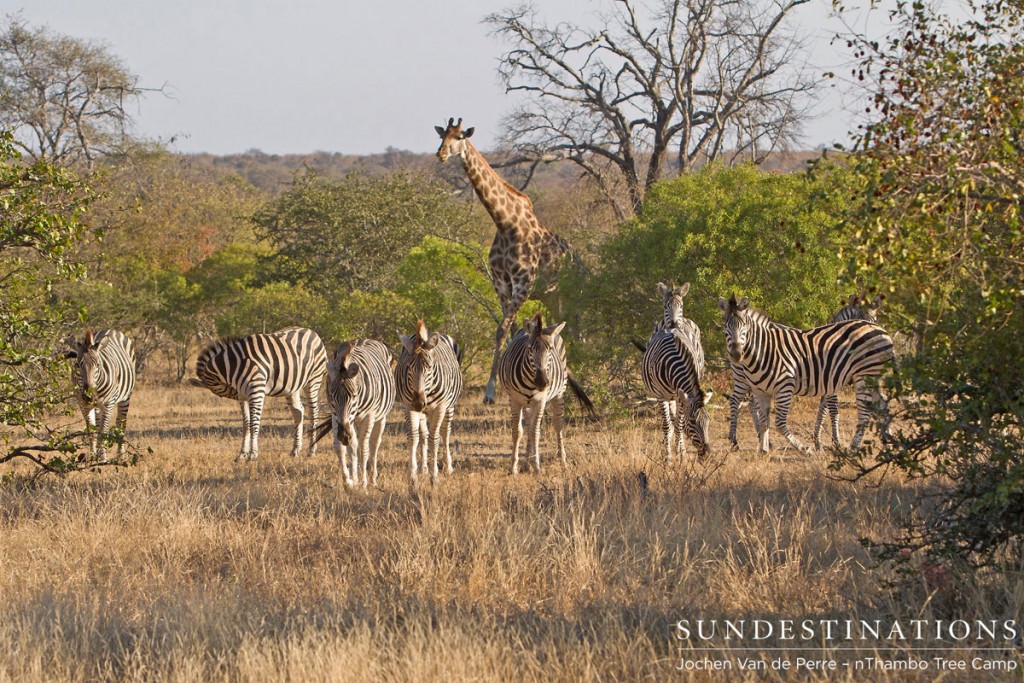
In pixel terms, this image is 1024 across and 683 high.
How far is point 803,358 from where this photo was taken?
38.7 ft

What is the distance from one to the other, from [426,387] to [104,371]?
463 centimetres

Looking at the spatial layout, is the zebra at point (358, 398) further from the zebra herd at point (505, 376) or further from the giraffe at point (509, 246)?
the giraffe at point (509, 246)

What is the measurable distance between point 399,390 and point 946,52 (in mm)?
6593

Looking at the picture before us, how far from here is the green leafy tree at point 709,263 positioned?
44.9 ft

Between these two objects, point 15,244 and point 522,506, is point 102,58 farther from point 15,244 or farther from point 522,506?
point 522,506

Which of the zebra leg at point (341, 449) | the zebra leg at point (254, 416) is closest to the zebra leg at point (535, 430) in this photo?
the zebra leg at point (341, 449)

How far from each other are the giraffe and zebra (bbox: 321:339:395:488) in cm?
451

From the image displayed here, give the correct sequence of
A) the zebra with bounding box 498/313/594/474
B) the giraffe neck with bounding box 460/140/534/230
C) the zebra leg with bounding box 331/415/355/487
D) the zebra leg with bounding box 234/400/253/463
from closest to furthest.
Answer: the zebra leg with bounding box 331/415/355/487 → the zebra with bounding box 498/313/594/474 → the zebra leg with bounding box 234/400/253/463 → the giraffe neck with bounding box 460/140/534/230

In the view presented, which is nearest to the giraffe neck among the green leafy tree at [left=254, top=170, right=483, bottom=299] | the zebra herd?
the zebra herd

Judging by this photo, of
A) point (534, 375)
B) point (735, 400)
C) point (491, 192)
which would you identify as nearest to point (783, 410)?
point (735, 400)

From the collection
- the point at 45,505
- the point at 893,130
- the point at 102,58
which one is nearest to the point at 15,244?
the point at 45,505

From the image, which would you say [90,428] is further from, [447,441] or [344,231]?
[344,231]

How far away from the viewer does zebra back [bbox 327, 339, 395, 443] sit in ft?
30.4

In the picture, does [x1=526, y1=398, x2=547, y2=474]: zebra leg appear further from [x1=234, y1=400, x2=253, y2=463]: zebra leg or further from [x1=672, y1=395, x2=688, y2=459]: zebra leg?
[x1=234, y1=400, x2=253, y2=463]: zebra leg
